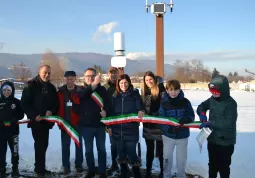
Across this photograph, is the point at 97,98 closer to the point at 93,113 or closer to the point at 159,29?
the point at 93,113

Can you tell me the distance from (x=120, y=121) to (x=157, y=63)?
2576 millimetres

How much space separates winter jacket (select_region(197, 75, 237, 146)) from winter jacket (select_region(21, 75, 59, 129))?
294 cm

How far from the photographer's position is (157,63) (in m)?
6.77

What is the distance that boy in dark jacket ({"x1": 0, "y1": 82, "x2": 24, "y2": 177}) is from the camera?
510 cm

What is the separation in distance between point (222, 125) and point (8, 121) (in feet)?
12.7

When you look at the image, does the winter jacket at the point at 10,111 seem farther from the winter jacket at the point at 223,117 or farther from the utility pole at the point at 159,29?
the winter jacket at the point at 223,117

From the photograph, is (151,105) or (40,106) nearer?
(151,105)

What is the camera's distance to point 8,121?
5113 mm

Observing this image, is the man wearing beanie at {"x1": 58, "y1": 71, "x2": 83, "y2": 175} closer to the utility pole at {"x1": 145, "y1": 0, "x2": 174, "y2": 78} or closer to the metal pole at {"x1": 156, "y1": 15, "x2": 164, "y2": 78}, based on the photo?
the utility pole at {"x1": 145, "y1": 0, "x2": 174, "y2": 78}

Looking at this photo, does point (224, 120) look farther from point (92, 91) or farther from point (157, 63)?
point (157, 63)

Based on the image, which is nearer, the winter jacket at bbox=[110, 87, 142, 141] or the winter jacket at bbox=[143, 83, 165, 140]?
the winter jacket at bbox=[110, 87, 142, 141]

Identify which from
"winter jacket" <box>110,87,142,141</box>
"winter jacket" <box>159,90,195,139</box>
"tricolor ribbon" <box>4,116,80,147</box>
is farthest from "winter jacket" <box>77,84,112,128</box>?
"winter jacket" <box>159,90,195,139</box>

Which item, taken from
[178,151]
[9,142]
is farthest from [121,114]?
[9,142]

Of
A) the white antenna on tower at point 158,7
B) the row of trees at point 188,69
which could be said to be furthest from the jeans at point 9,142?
the row of trees at point 188,69
